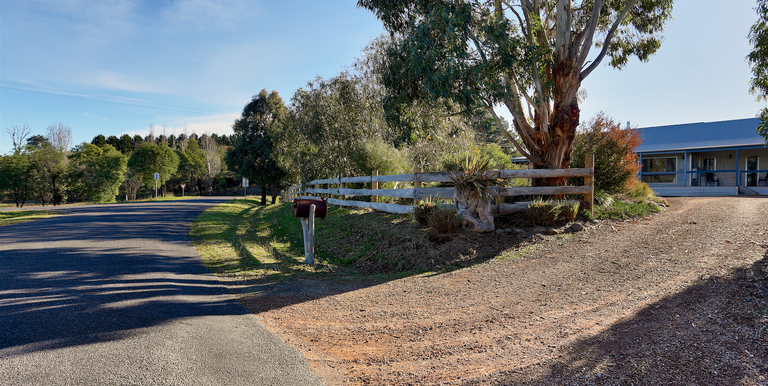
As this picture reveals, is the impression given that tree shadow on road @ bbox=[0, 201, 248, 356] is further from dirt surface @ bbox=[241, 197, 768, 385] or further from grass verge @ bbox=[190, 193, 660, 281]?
dirt surface @ bbox=[241, 197, 768, 385]

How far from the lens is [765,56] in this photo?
28.2ft

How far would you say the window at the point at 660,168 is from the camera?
82.1 feet

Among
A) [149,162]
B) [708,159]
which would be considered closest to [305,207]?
[708,159]

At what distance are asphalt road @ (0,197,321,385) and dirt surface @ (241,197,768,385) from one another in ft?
1.41

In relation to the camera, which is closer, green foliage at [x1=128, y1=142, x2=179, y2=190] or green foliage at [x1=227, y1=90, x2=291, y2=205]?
green foliage at [x1=227, y1=90, x2=291, y2=205]

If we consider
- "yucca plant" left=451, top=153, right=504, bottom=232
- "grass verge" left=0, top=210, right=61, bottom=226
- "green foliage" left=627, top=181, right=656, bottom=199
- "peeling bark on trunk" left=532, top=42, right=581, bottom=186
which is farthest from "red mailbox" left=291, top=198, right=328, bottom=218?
"grass verge" left=0, top=210, right=61, bottom=226

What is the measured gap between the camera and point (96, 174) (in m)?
38.5

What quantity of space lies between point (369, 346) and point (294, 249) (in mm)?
6732

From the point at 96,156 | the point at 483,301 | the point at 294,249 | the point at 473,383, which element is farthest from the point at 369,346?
the point at 96,156

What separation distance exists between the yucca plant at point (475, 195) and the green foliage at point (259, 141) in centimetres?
2448

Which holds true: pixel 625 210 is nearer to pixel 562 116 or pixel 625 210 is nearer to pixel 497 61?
pixel 562 116

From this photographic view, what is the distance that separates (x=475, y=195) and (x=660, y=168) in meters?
23.6

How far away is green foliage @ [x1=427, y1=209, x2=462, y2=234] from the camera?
26.6 ft

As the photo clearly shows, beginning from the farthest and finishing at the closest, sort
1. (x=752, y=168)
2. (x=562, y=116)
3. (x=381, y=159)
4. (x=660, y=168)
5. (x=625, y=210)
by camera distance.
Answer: (x=660, y=168)
(x=752, y=168)
(x=381, y=159)
(x=625, y=210)
(x=562, y=116)
